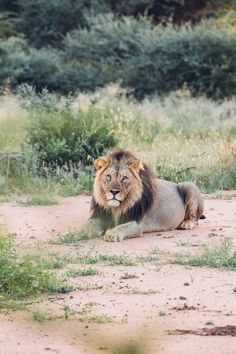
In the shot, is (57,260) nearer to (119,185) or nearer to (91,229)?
(91,229)

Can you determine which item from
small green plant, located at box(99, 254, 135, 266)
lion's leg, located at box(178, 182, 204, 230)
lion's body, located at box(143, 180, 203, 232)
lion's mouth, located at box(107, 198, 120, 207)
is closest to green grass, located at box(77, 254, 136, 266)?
small green plant, located at box(99, 254, 135, 266)

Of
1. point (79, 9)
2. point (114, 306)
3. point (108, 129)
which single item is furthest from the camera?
point (79, 9)

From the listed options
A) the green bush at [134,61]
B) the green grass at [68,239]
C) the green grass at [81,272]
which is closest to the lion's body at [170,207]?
the green grass at [68,239]

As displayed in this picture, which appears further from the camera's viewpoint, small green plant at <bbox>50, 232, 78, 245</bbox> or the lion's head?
the lion's head

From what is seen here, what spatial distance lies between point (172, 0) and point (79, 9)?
3.07 metres

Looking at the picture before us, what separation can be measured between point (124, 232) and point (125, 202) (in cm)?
35

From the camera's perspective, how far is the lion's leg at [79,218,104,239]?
9.43m

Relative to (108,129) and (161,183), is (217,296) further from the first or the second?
(108,129)

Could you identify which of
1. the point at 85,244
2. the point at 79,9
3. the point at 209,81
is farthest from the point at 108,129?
the point at 79,9

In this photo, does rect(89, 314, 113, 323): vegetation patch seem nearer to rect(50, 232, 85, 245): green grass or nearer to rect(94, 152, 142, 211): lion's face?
rect(50, 232, 85, 245): green grass

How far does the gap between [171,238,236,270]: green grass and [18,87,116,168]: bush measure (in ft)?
16.0

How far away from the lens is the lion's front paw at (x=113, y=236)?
932cm

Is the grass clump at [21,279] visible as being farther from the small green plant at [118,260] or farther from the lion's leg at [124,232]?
the lion's leg at [124,232]

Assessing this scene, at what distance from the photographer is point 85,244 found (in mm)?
9219
